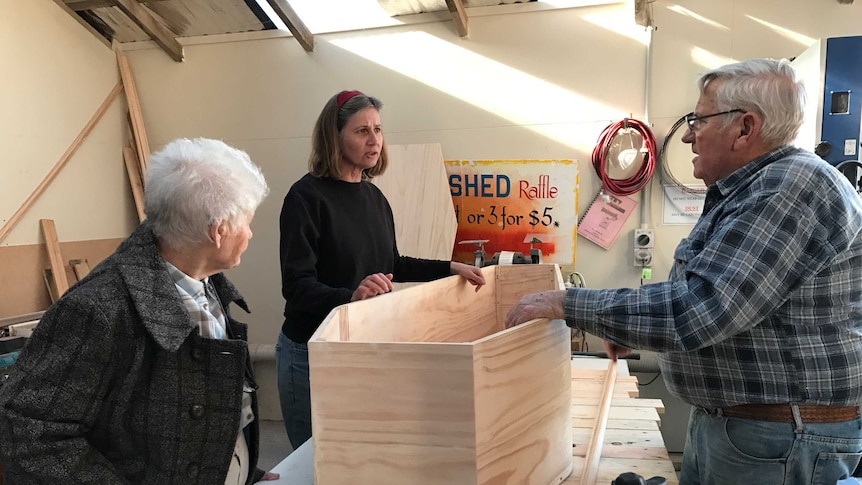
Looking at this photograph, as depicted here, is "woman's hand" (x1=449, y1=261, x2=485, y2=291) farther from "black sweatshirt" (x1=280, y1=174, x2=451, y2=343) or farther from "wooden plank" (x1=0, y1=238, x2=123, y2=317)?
"wooden plank" (x1=0, y1=238, x2=123, y2=317)

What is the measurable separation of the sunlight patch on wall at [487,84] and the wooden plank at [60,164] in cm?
170

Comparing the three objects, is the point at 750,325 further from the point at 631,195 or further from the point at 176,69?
the point at 176,69

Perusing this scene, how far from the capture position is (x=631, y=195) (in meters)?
3.26

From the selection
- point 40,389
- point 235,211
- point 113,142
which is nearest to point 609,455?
point 235,211

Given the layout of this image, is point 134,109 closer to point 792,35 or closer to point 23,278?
point 23,278

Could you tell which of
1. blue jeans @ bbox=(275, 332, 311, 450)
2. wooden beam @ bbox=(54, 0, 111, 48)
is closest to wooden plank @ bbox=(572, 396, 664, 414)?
blue jeans @ bbox=(275, 332, 311, 450)

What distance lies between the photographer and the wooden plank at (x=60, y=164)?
312 cm

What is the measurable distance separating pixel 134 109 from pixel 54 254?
114 centimetres

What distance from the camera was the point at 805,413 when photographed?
3.85 ft

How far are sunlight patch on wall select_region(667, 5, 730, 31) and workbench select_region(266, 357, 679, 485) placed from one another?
2.21 m

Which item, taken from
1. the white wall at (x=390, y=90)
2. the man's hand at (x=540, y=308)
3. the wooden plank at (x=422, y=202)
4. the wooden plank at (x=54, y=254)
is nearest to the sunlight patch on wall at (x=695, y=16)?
the white wall at (x=390, y=90)

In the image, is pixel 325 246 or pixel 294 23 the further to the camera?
pixel 294 23

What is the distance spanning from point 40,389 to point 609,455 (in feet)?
4.06

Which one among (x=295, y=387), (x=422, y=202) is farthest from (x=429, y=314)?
(x=422, y=202)
